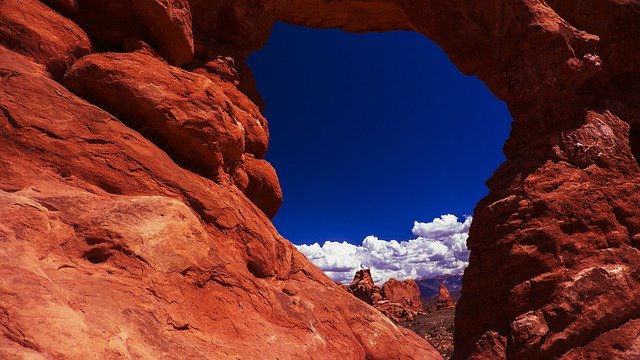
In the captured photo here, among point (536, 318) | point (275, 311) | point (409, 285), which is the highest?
point (409, 285)

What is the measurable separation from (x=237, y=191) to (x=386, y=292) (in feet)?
229

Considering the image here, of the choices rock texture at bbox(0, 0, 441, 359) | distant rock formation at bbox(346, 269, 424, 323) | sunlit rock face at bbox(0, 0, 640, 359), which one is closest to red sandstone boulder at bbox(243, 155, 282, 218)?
sunlit rock face at bbox(0, 0, 640, 359)

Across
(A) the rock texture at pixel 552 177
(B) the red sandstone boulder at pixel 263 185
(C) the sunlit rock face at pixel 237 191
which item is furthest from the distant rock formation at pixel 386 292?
(B) the red sandstone boulder at pixel 263 185

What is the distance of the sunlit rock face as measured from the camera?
4.75m

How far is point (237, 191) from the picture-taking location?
8844 millimetres

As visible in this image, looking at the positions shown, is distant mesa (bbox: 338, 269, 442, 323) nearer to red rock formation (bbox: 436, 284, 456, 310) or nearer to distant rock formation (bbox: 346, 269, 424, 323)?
distant rock formation (bbox: 346, 269, 424, 323)

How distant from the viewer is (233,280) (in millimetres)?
6559

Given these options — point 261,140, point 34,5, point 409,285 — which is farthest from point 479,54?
point 409,285

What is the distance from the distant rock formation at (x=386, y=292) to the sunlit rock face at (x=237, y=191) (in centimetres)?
4982

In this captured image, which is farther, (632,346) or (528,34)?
(528,34)

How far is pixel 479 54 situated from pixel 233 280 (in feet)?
42.4

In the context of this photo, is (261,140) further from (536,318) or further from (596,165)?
(596,165)

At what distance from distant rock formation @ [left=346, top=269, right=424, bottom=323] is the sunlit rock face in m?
49.8

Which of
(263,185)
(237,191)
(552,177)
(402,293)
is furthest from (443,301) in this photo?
(237,191)
